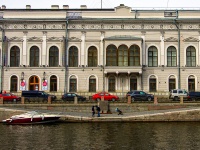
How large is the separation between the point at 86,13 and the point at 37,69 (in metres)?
11.0

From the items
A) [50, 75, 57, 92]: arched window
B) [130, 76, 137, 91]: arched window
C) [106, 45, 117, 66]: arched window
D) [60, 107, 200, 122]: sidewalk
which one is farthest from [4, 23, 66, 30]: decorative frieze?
[60, 107, 200, 122]: sidewalk

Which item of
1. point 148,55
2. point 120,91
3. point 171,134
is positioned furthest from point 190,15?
point 171,134

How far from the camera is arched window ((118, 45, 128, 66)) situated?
2051 inches

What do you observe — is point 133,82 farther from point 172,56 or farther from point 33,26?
point 33,26

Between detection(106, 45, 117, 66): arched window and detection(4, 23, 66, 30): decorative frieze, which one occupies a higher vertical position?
detection(4, 23, 66, 30): decorative frieze

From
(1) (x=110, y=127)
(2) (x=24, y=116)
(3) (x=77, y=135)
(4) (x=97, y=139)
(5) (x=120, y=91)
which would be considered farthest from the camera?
(5) (x=120, y=91)

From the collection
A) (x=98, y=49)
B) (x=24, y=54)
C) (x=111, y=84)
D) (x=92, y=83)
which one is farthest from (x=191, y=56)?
(x=24, y=54)

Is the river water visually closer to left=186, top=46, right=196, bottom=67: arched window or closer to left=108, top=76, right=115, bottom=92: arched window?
left=108, top=76, right=115, bottom=92: arched window

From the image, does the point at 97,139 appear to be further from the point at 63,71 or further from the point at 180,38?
the point at 180,38

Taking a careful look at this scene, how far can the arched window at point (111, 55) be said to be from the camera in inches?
2061

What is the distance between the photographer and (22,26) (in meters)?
53.5

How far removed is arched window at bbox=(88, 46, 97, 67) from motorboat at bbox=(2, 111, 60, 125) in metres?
17.1

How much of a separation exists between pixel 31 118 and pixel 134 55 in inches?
813

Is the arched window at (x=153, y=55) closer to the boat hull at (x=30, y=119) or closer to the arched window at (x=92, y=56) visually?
the arched window at (x=92, y=56)
